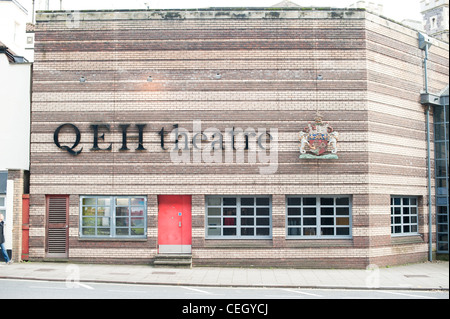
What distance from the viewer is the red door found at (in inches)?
649

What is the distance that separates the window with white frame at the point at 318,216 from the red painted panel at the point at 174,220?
3.62 m

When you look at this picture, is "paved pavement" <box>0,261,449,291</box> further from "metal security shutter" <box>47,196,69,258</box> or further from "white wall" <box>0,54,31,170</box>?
"white wall" <box>0,54,31,170</box>

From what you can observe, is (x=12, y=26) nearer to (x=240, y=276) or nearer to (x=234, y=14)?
(x=234, y=14)

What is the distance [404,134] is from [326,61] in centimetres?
432

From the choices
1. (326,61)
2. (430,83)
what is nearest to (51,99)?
(326,61)

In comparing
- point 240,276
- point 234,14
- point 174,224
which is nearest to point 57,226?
point 174,224

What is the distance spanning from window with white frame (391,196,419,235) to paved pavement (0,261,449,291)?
69.2 inches

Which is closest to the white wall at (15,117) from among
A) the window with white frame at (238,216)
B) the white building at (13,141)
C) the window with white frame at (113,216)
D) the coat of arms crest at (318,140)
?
the white building at (13,141)

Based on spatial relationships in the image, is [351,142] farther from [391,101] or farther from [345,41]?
[345,41]

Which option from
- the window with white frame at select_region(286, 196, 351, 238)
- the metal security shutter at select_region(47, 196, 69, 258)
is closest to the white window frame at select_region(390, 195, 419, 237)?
the window with white frame at select_region(286, 196, 351, 238)

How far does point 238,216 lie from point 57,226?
6.56 m

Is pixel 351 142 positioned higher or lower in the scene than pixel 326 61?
lower

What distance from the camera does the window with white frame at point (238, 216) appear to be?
16609 millimetres

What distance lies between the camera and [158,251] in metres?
16.5
